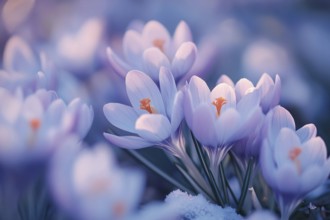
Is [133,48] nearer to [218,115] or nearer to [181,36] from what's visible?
[181,36]

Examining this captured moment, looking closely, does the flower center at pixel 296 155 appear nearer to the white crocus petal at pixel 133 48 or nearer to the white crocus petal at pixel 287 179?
the white crocus petal at pixel 287 179

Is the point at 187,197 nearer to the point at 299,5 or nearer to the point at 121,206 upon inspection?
the point at 121,206

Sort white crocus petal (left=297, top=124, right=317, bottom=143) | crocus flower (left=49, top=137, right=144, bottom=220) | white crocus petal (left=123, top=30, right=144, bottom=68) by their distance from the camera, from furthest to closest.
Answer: white crocus petal (left=123, top=30, right=144, bottom=68)
white crocus petal (left=297, top=124, right=317, bottom=143)
crocus flower (left=49, top=137, right=144, bottom=220)

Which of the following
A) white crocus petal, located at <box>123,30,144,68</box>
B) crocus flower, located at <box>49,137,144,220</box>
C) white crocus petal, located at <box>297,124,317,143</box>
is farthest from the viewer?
white crocus petal, located at <box>123,30,144,68</box>

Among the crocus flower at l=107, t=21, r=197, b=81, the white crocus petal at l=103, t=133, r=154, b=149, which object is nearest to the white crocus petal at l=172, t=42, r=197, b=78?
the crocus flower at l=107, t=21, r=197, b=81

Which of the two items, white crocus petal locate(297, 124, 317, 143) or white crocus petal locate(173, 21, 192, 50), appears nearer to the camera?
white crocus petal locate(297, 124, 317, 143)

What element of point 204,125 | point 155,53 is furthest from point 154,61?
point 204,125

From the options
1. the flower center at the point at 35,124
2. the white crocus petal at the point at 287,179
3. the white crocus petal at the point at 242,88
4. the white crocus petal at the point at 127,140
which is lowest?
the white crocus petal at the point at 127,140

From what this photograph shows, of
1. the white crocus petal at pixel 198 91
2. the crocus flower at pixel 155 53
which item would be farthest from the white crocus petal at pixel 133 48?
the white crocus petal at pixel 198 91

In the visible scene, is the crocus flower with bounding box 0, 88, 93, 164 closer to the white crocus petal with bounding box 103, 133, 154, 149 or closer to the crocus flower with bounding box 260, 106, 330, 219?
the white crocus petal with bounding box 103, 133, 154, 149
